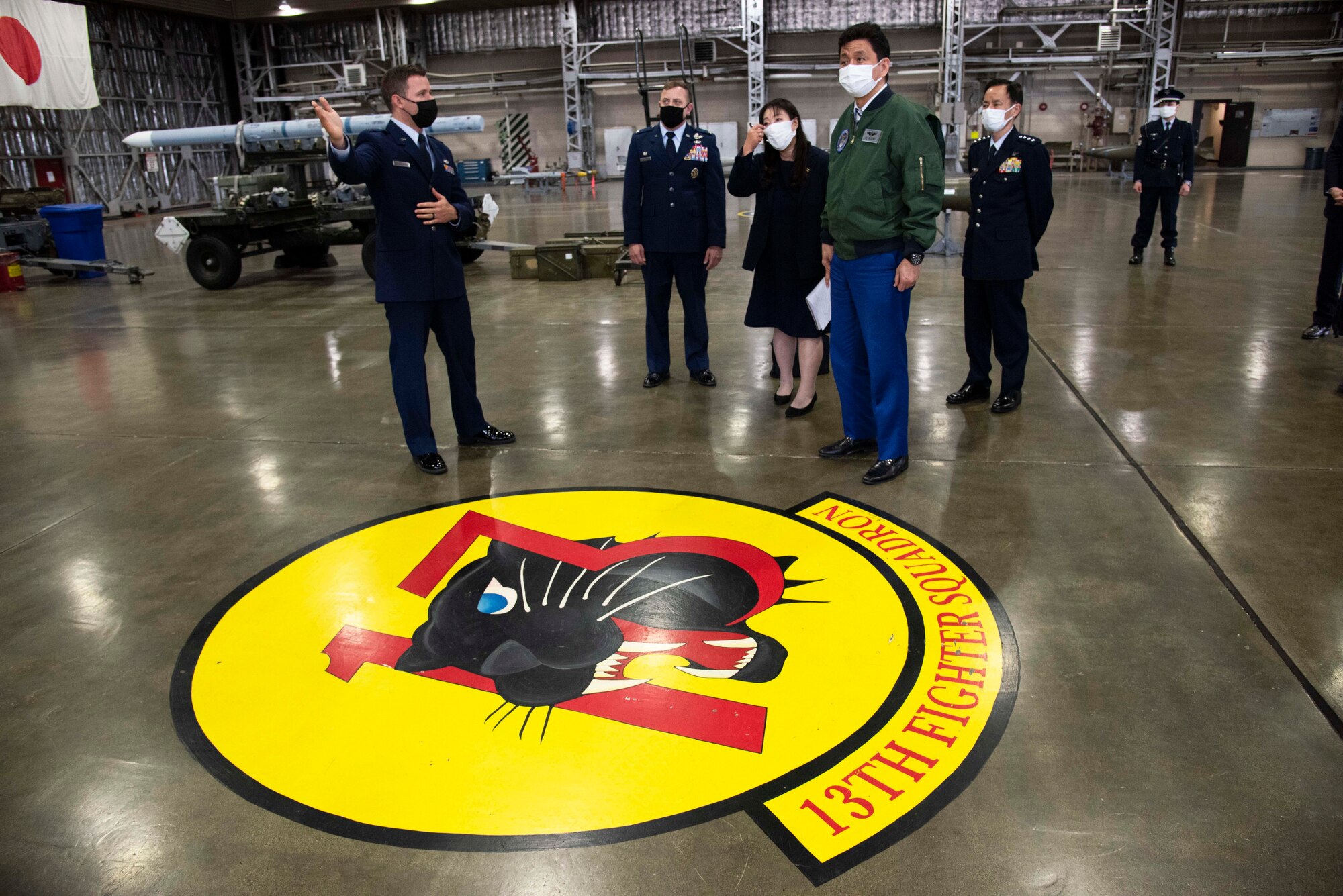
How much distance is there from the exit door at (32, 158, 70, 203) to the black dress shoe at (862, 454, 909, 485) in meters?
23.3

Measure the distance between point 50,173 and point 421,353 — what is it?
2262cm

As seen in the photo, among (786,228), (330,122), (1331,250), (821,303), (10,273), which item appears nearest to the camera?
(330,122)

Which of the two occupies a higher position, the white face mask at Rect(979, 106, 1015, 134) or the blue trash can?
the white face mask at Rect(979, 106, 1015, 134)

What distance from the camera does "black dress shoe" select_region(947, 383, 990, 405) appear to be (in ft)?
16.1

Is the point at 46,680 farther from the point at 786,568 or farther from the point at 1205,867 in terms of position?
the point at 1205,867

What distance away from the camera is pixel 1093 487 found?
3688mm

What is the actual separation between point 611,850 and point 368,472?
2722 mm

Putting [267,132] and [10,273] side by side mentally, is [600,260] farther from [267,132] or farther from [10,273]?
[10,273]

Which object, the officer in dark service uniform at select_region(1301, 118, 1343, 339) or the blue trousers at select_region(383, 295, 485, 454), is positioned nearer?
the blue trousers at select_region(383, 295, 485, 454)

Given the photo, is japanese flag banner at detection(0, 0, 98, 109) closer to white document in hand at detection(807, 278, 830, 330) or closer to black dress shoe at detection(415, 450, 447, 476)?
black dress shoe at detection(415, 450, 447, 476)

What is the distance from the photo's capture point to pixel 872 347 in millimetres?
3785

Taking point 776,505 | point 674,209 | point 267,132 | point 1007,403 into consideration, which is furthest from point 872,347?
point 267,132

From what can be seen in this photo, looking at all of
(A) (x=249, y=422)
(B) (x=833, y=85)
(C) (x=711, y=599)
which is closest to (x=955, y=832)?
(C) (x=711, y=599)

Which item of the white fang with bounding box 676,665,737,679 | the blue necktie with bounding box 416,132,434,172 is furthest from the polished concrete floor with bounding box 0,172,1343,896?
the blue necktie with bounding box 416,132,434,172
